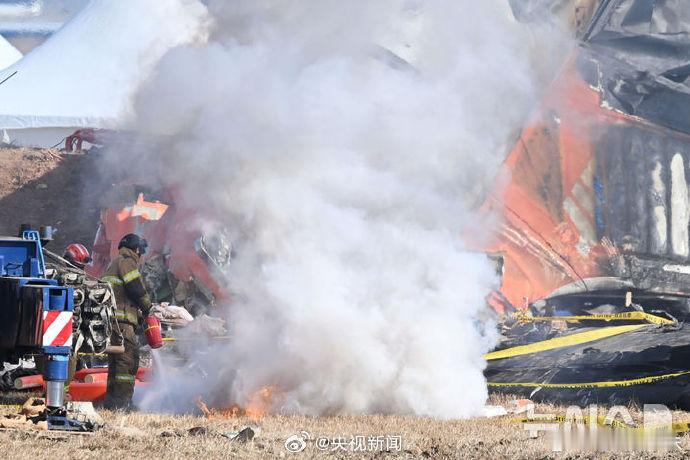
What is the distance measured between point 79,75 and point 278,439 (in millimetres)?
21849

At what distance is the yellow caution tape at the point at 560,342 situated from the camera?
1083 centimetres

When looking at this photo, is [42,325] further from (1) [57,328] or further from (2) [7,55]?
(2) [7,55]

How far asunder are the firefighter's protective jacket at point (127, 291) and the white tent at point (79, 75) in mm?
15574

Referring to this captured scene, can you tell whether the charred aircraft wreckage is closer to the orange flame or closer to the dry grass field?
the orange flame

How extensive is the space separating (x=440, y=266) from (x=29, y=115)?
1919cm

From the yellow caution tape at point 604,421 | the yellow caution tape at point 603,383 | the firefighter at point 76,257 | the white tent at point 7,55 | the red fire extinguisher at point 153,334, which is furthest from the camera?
the white tent at point 7,55

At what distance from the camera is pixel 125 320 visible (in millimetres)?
9602

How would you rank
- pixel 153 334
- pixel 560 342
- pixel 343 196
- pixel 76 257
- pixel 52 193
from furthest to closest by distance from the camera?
pixel 52 193
pixel 560 342
pixel 76 257
pixel 343 196
pixel 153 334

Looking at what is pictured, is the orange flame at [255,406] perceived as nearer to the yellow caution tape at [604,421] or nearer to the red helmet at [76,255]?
the yellow caution tape at [604,421]

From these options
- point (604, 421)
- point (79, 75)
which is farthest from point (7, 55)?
point (604, 421)

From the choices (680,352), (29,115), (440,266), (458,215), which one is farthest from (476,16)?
(29,115)

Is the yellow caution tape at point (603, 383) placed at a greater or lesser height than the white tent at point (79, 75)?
lesser

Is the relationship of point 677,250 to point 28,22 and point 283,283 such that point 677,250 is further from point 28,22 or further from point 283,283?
point 28,22

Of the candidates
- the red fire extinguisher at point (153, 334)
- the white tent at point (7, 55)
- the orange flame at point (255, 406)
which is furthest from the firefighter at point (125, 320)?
the white tent at point (7, 55)
